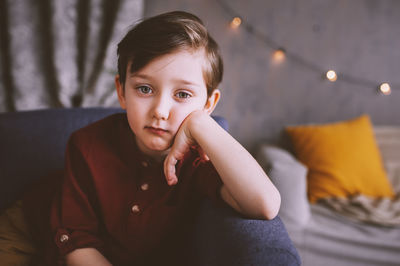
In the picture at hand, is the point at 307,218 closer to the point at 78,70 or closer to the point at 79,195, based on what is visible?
the point at 79,195

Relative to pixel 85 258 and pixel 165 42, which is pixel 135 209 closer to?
pixel 85 258

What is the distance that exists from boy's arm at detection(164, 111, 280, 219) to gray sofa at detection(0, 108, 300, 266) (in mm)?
38

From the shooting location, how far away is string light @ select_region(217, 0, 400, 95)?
1701 mm

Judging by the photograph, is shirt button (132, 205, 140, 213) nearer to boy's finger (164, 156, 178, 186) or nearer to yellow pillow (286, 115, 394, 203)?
boy's finger (164, 156, 178, 186)

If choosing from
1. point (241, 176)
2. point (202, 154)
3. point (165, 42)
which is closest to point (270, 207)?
point (241, 176)

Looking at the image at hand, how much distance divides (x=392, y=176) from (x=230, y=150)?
5.13 ft

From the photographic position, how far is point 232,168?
56cm

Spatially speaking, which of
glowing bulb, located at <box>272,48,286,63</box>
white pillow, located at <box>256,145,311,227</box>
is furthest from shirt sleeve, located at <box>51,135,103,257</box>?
glowing bulb, located at <box>272,48,286,63</box>

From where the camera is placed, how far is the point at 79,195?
2.28 ft

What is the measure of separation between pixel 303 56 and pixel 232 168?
153 centimetres

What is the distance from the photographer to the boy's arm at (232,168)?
55 cm

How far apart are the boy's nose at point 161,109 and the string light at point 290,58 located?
130 cm

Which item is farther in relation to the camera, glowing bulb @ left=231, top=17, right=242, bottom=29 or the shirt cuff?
glowing bulb @ left=231, top=17, right=242, bottom=29

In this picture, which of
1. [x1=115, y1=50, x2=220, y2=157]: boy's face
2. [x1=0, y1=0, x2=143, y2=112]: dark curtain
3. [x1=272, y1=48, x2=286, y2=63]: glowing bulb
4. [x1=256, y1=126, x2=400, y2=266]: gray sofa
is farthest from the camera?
[x1=272, y1=48, x2=286, y2=63]: glowing bulb
